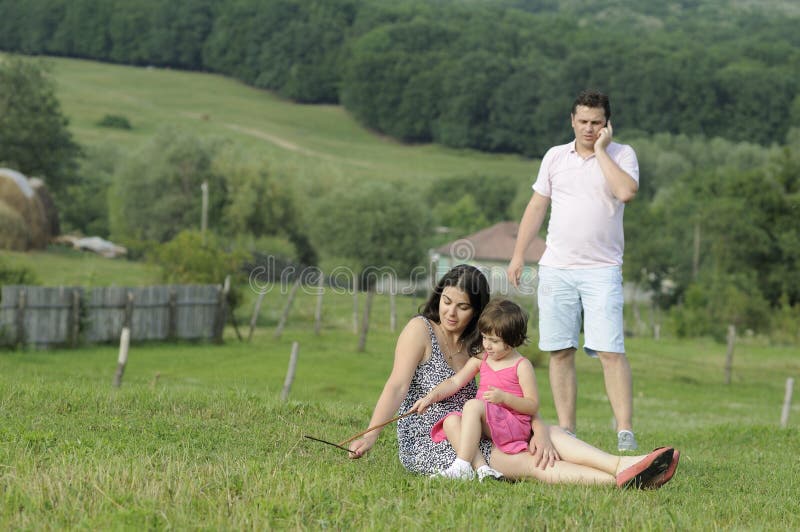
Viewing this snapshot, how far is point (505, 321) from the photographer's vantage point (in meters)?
6.83

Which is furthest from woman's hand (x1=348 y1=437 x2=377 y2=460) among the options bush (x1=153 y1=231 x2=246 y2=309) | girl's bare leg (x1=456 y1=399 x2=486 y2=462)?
bush (x1=153 y1=231 x2=246 y2=309)

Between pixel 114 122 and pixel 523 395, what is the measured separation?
134 metres

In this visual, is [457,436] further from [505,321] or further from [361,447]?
[505,321]

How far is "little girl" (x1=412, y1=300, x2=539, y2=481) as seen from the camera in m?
6.62

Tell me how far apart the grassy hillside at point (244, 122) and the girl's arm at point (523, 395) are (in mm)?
109733

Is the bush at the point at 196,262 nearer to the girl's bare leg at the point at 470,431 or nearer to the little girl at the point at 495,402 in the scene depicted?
the little girl at the point at 495,402

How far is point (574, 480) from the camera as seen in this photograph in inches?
259

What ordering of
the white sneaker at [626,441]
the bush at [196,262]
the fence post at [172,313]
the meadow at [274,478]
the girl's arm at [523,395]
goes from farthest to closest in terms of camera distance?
the bush at [196,262] < the fence post at [172,313] < the white sneaker at [626,441] < the girl's arm at [523,395] < the meadow at [274,478]

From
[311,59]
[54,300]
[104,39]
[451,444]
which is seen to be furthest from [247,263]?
[104,39]

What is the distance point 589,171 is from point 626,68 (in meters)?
148

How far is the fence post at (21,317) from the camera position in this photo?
31125 mm

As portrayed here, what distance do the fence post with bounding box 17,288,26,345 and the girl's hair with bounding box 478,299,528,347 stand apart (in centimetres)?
2665

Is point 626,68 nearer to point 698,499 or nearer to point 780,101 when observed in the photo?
point 780,101

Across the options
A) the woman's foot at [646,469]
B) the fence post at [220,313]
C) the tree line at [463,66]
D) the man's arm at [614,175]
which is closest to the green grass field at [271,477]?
the woman's foot at [646,469]
